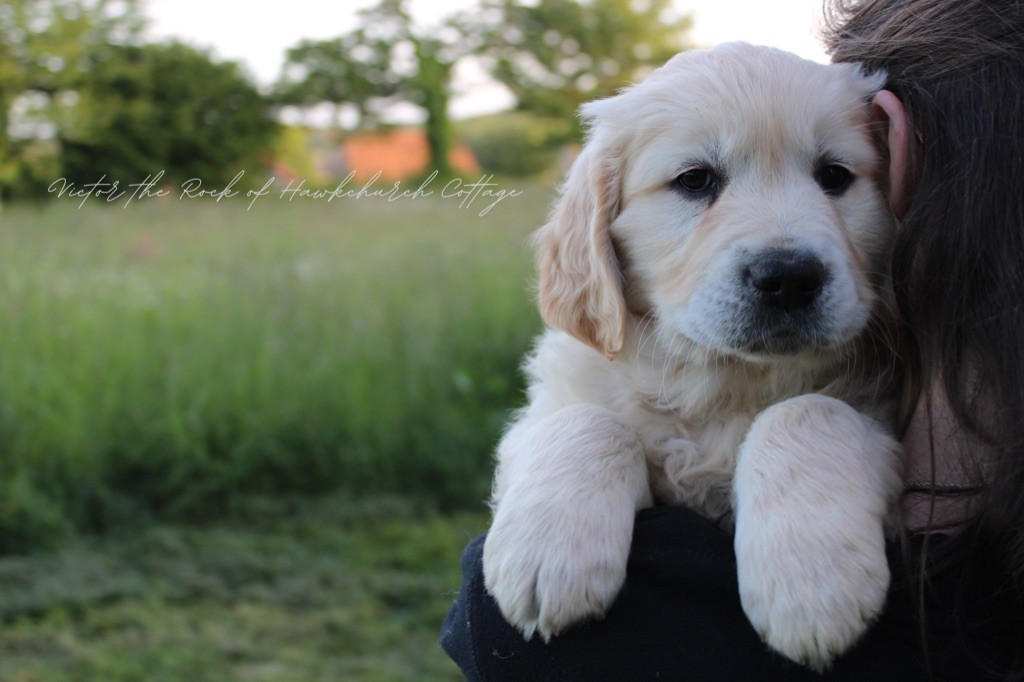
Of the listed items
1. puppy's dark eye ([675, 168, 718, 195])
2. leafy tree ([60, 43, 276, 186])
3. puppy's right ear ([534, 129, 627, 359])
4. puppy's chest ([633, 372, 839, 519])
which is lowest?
leafy tree ([60, 43, 276, 186])

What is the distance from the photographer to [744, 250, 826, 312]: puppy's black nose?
72.6 inches

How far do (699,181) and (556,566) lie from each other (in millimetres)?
1000

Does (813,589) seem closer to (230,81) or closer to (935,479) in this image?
(935,479)

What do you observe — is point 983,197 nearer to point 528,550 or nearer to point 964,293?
point 964,293

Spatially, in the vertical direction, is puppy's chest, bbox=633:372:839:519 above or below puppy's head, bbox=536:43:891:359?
below

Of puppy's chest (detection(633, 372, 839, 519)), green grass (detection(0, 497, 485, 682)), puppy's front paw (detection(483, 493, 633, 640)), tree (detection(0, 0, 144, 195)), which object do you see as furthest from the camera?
tree (detection(0, 0, 144, 195))

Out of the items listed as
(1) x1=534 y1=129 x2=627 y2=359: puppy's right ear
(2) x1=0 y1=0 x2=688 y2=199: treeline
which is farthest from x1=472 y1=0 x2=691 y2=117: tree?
(1) x1=534 y1=129 x2=627 y2=359: puppy's right ear

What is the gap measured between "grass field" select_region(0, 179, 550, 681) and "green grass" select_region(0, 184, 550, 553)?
1cm

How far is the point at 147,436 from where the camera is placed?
510cm

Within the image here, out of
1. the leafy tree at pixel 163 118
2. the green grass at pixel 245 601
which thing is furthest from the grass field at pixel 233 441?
the leafy tree at pixel 163 118

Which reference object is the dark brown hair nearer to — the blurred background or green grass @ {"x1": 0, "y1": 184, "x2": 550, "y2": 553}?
the blurred background

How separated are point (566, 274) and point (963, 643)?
1242 mm

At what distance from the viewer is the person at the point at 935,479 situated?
1.47 meters

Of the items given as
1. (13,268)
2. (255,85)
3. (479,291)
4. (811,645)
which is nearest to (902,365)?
(811,645)
